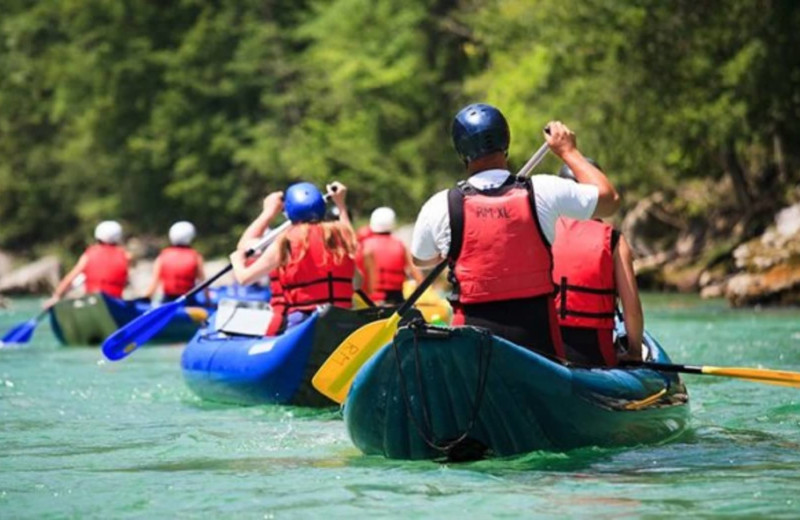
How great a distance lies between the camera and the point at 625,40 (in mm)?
25516

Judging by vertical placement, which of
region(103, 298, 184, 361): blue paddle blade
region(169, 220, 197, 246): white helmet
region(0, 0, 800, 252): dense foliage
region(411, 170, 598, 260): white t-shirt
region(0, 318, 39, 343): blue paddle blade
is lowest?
region(0, 318, 39, 343): blue paddle blade

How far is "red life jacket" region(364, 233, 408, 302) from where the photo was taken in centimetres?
1456

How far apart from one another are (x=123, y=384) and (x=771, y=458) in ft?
20.8

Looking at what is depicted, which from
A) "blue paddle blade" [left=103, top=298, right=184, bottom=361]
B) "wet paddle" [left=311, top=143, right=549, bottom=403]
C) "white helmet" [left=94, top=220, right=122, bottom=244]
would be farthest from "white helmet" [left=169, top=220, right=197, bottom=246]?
"wet paddle" [left=311, top=143, right=549, bottom=403]

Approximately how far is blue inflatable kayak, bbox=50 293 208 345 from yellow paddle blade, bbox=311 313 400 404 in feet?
30.9

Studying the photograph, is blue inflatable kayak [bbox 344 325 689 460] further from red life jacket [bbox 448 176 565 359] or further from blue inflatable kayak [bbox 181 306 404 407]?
blue inflatable kayak [bbox 181 306 404 407]

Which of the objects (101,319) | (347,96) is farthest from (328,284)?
(347,96)

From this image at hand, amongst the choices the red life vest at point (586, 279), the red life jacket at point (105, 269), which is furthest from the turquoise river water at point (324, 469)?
the red life jacket at point (105, 269)

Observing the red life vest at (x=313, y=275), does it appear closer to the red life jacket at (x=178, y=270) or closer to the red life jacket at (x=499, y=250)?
the red life jacket at (x=499, y=250)

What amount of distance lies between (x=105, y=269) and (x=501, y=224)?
11656mm

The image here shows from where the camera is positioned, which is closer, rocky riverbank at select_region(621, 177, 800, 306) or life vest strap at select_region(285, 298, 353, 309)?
life vest strap at select_region(285, 298, 353, 309)

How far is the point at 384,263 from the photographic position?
47.9 ft

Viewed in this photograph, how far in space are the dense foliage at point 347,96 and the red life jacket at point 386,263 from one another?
11.1 m

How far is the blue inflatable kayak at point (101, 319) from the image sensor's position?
17.1 m
